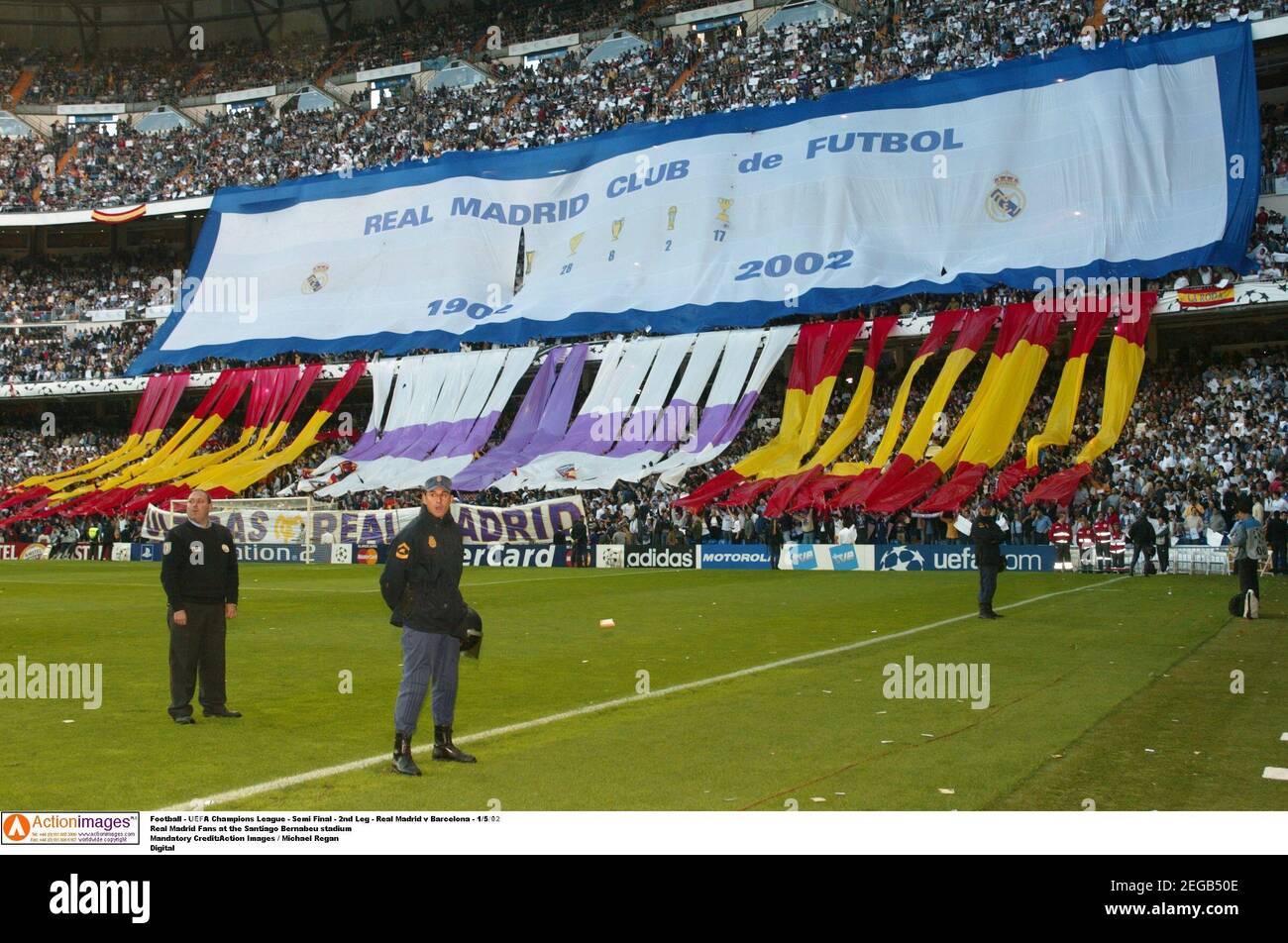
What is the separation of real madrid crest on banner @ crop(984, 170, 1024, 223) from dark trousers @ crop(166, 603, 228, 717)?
36333 millimetres

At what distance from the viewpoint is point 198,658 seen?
1063 cm

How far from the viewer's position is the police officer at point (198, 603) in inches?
411

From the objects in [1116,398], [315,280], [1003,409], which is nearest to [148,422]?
[315,280]

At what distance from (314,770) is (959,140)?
130 feet

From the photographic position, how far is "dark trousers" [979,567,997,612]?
731 inches

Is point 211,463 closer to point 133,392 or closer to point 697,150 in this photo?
point 133,392

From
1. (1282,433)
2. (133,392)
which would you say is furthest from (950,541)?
(133,392)

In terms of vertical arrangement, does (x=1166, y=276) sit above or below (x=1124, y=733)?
above

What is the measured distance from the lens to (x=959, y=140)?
43219 millimetres

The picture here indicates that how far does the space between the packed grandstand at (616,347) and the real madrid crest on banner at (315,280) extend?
0.92ft

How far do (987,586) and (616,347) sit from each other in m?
28.7
